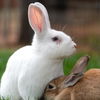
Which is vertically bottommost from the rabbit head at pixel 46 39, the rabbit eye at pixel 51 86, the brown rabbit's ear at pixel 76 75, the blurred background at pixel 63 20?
the blurred background at pixel 63 20

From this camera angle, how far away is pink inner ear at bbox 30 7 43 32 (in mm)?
5836

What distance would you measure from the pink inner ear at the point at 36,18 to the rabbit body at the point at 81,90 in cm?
60

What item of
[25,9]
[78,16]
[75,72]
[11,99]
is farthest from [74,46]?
[78,16]

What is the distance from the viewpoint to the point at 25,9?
608 inches

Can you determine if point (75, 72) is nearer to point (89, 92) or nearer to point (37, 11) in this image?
point (89, 92)

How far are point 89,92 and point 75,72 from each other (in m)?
0.38

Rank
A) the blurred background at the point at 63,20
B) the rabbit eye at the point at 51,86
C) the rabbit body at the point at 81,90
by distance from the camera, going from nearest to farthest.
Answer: the rabbit body at the point at 81,90
the rabbit eye at the point at 51,86
the blurred background at the point at 63,20

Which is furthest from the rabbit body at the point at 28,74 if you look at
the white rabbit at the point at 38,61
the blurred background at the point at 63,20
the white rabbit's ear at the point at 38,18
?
the blurred background at the point at 63,20

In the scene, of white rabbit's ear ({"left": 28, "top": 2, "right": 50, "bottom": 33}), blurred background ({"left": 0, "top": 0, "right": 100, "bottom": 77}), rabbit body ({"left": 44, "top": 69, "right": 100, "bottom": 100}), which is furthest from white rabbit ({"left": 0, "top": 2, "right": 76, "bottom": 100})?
blurred background ({"left": 0, "top": 0, "right": 100, "bottom": 77})

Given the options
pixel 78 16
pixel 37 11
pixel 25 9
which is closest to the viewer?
pixel 37 11

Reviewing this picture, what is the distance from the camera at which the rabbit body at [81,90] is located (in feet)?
18.3

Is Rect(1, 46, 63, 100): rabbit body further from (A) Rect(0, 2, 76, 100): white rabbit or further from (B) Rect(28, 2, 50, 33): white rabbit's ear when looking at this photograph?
(B) Rect(28, 2, 50, 33): white rabbit's ear

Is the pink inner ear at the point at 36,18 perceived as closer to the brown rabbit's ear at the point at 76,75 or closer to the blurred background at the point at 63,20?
the brown rabbit's ear at the point at 76,75

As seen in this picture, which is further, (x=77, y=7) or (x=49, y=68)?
(x=77, y=7)
